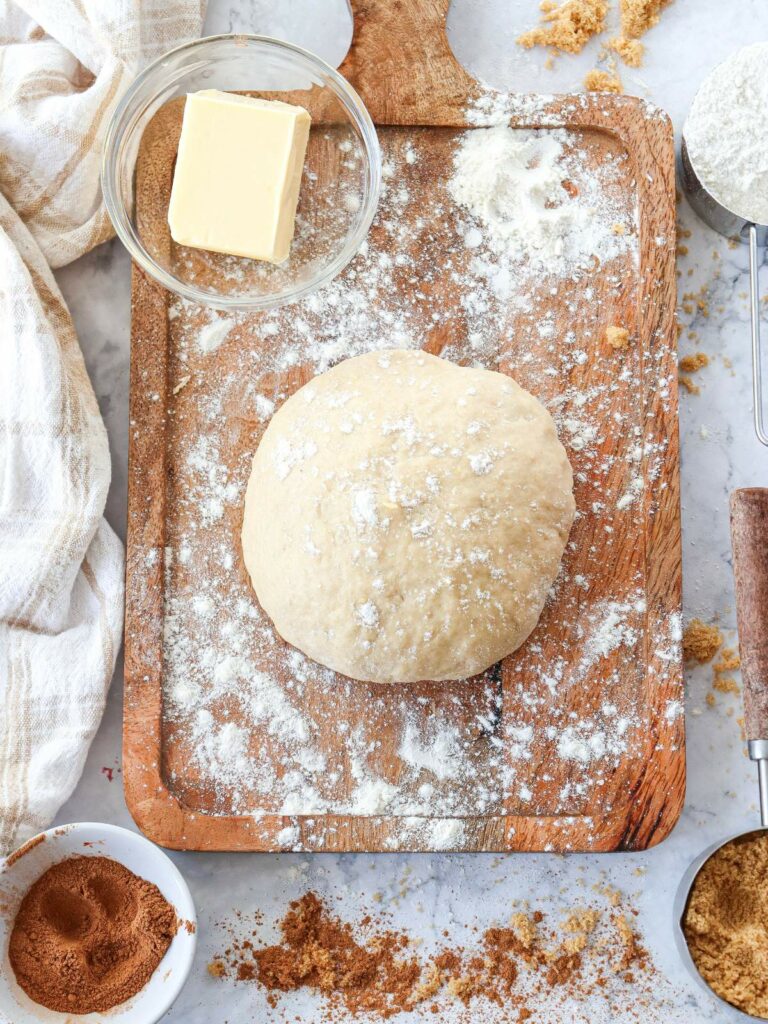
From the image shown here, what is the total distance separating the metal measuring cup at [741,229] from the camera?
5.41ft

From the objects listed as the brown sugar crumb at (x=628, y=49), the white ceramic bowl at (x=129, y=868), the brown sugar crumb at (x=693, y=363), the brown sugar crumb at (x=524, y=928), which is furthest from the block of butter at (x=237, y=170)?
the brown sugar crumb at (x=524, y=928)

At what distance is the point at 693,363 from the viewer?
68.0 inches

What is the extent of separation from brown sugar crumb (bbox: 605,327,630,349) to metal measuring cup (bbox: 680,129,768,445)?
0.22 meters

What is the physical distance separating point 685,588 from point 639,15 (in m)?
1.07

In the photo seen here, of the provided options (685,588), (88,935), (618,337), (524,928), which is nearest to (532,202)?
(618,337)

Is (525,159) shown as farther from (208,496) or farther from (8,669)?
(8,669)

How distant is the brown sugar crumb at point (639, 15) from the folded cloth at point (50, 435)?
2.68 feet

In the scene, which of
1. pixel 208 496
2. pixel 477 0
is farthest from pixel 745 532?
pixel 477 0

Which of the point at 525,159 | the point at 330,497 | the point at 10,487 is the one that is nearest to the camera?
the point at 330,497

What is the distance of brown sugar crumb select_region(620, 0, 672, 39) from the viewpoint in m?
1.72

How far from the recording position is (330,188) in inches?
63.6

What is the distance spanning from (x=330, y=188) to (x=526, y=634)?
0.84 m

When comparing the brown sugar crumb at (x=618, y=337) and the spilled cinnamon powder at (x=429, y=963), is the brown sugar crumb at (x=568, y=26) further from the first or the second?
the spilled cinnamon powder at (x=429, y=963)

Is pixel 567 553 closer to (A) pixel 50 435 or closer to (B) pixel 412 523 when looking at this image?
(B) pixel 412 523
